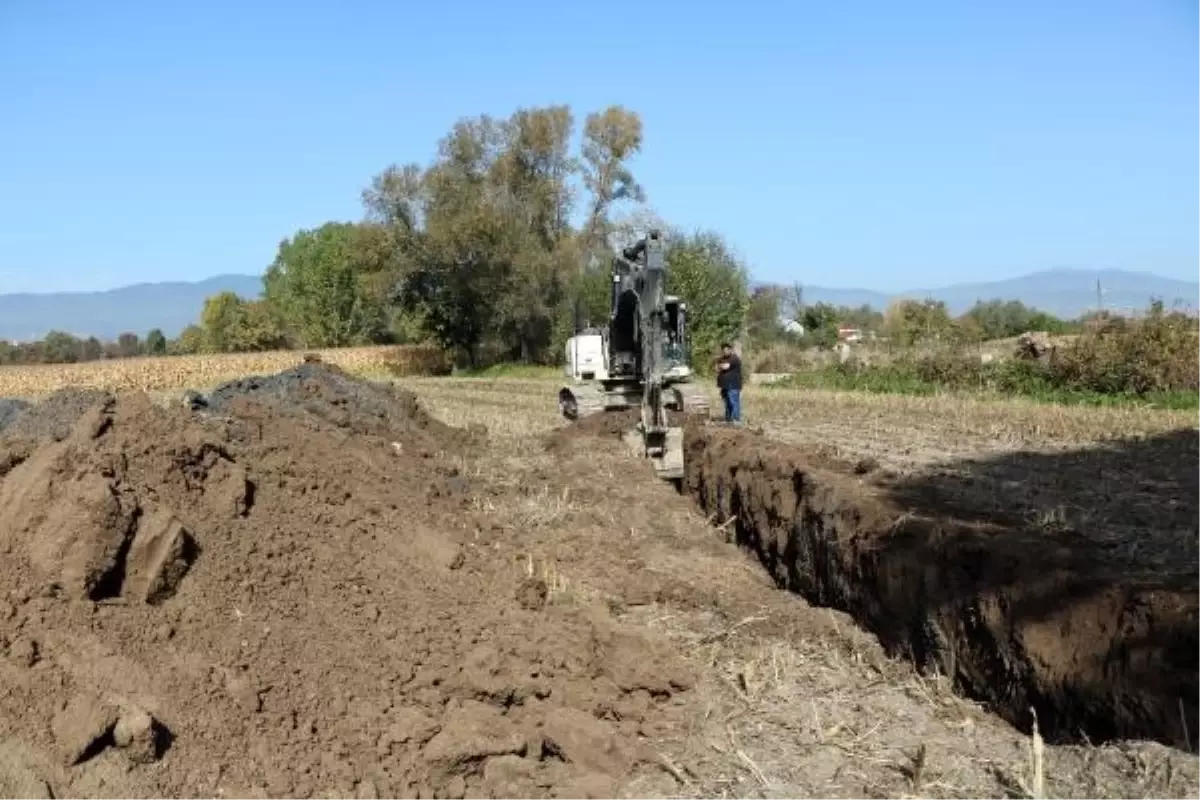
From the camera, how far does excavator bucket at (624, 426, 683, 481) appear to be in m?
13.6

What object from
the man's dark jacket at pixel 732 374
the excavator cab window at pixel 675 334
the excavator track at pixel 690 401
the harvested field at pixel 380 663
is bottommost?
the harvested field at pixel 380 663

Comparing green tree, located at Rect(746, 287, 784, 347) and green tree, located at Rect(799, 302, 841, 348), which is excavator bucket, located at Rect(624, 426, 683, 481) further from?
green tree, located at Rect(799, 302, 841, 348)

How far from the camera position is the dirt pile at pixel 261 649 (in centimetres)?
507

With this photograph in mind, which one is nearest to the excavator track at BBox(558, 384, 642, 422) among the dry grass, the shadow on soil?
the shadow on soil

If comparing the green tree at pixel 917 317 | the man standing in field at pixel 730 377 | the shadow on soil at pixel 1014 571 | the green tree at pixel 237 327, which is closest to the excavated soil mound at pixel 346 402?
the man standing in field at pixel 730 377

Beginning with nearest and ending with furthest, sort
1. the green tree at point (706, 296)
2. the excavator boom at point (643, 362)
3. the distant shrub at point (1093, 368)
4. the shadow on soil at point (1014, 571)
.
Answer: the shadow on soil at point (1014, 571), the excavator boom at point (643, 362), the distant shrub at point (1093, 368), the green tree at point (706, 296)

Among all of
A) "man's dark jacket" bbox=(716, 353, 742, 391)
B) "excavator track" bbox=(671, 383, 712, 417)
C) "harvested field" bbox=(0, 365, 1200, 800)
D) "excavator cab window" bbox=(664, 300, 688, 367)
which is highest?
"excavator cab window" bbox=(664, 300, 688, 367)

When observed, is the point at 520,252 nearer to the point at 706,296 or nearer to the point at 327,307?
the point at 706,296

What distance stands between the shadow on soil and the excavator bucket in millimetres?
924

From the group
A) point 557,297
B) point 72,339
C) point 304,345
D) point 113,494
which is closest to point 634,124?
point 557,297

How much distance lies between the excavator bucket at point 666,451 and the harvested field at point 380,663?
12.9 ft

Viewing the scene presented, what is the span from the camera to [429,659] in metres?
6.40

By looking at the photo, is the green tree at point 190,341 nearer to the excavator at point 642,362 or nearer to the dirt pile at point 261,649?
the excavator at point 642,362

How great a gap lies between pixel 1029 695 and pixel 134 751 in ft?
15.4
